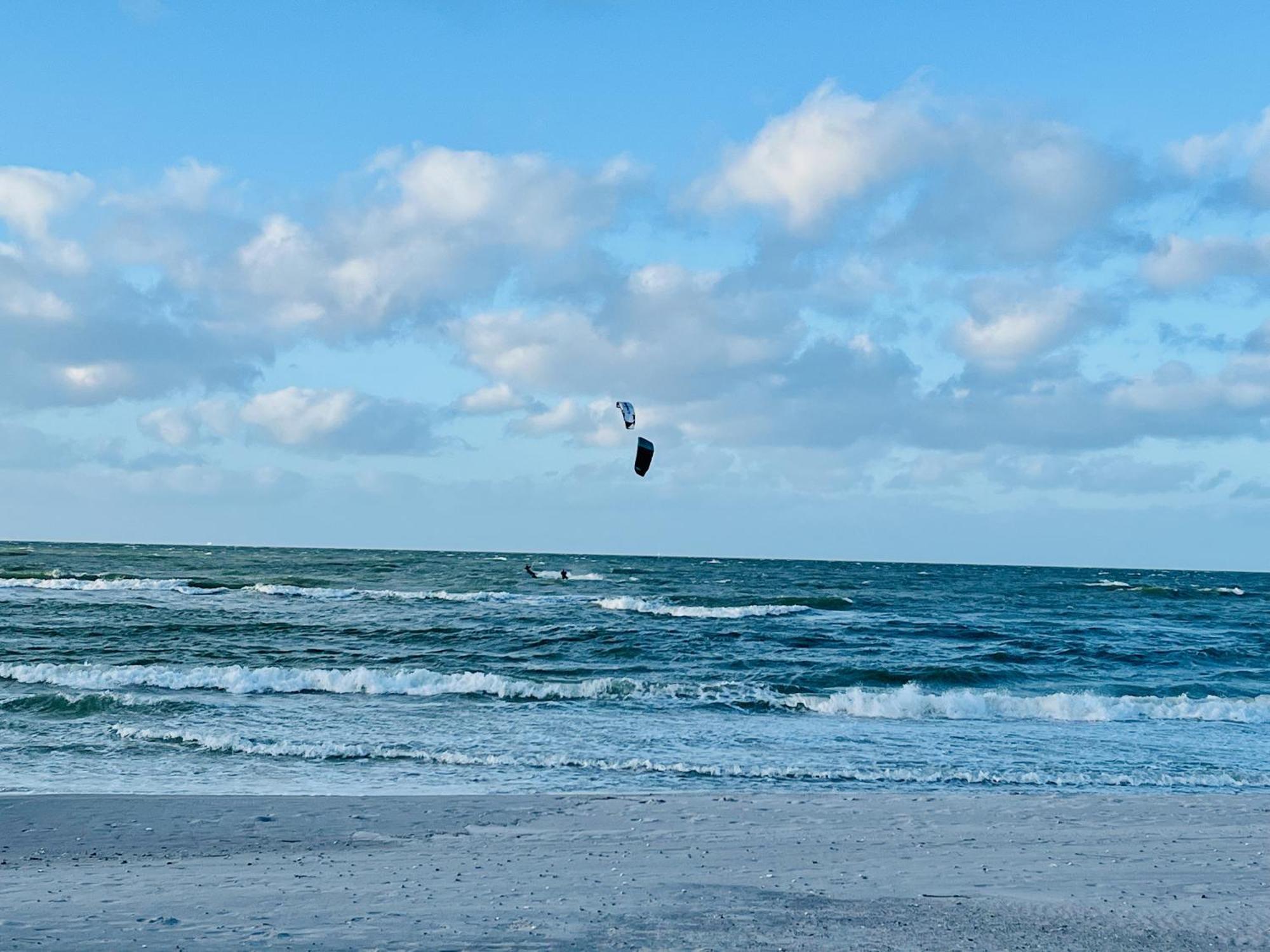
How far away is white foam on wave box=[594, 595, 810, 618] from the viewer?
34.9 metres

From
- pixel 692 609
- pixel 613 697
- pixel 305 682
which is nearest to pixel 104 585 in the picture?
pixel 692 609

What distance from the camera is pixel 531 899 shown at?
6.74m

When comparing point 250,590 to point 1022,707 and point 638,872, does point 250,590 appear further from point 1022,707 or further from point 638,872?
point 638,872

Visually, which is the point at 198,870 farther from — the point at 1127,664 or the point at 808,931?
the point at 1127,664

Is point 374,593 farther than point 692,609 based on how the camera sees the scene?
Yes

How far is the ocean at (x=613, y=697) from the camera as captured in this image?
1138 cm

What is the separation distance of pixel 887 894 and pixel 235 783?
672 centimetres

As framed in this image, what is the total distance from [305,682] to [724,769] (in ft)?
31.0

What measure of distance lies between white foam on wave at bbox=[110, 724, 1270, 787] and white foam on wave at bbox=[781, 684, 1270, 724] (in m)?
4.55

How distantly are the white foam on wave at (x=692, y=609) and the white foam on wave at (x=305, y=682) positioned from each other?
16246mm

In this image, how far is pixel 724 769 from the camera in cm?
1148

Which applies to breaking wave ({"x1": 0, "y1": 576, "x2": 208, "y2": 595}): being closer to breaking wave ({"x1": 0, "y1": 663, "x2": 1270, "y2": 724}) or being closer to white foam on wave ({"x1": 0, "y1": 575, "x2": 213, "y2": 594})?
white foam on wave ({"x1": 0, "y1": 575, "x2": 213, "y2": 594})

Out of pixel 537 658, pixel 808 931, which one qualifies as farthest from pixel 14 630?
pixel 808 931

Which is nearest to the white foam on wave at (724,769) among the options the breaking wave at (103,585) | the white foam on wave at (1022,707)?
the white foam on wave at (1022,707)
